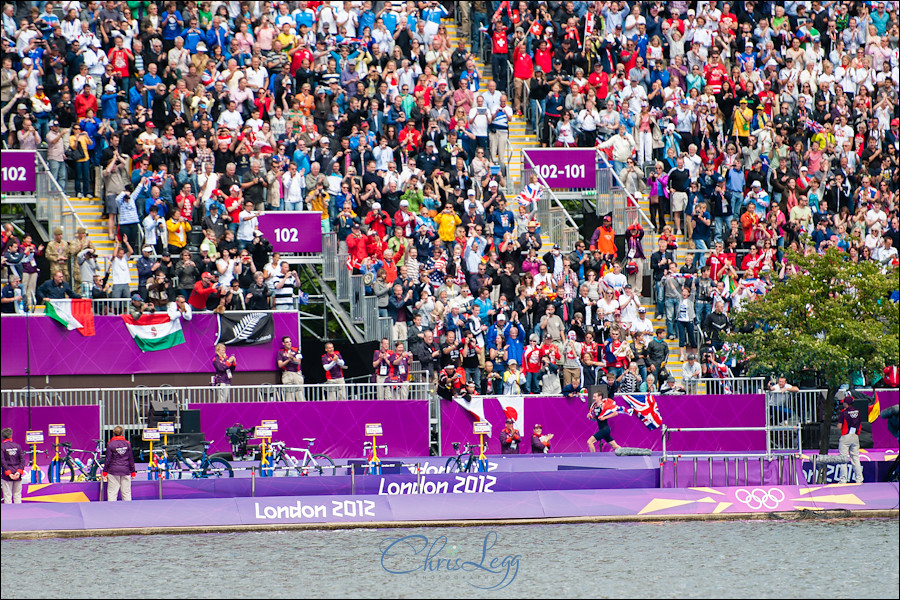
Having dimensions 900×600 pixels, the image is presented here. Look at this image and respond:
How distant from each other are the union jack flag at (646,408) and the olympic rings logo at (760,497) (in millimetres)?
5792

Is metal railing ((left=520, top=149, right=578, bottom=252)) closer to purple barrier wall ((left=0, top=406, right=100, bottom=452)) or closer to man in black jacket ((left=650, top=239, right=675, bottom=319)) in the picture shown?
man in black jacket ((left=650, top=239, right=675, bottom=319))

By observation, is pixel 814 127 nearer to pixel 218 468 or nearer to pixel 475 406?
pixel 475 406

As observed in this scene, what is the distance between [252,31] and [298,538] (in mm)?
17942

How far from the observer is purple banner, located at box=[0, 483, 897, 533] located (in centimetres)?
2506

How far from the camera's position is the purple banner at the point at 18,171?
3362cm

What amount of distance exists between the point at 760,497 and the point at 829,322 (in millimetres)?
6341

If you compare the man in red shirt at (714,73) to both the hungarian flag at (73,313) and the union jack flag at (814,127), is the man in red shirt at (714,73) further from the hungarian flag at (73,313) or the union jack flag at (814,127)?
the hungarian flag at (73,313)

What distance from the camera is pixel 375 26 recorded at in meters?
38.8

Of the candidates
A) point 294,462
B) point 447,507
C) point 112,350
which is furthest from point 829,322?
point 112,350

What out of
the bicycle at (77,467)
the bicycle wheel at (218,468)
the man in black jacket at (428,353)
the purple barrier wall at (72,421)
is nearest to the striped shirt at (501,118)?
the man in black jacket at (428,353)

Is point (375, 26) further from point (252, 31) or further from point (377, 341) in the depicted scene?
point (377, 341)

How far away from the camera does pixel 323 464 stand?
2922cm

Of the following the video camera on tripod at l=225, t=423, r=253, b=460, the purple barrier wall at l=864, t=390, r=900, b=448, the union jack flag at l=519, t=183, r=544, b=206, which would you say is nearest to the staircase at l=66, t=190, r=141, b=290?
the video camera on tripod at l=225, t=423, r=253, b=460

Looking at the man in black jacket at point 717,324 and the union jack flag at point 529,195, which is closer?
the man in black jacket at point 717,324
